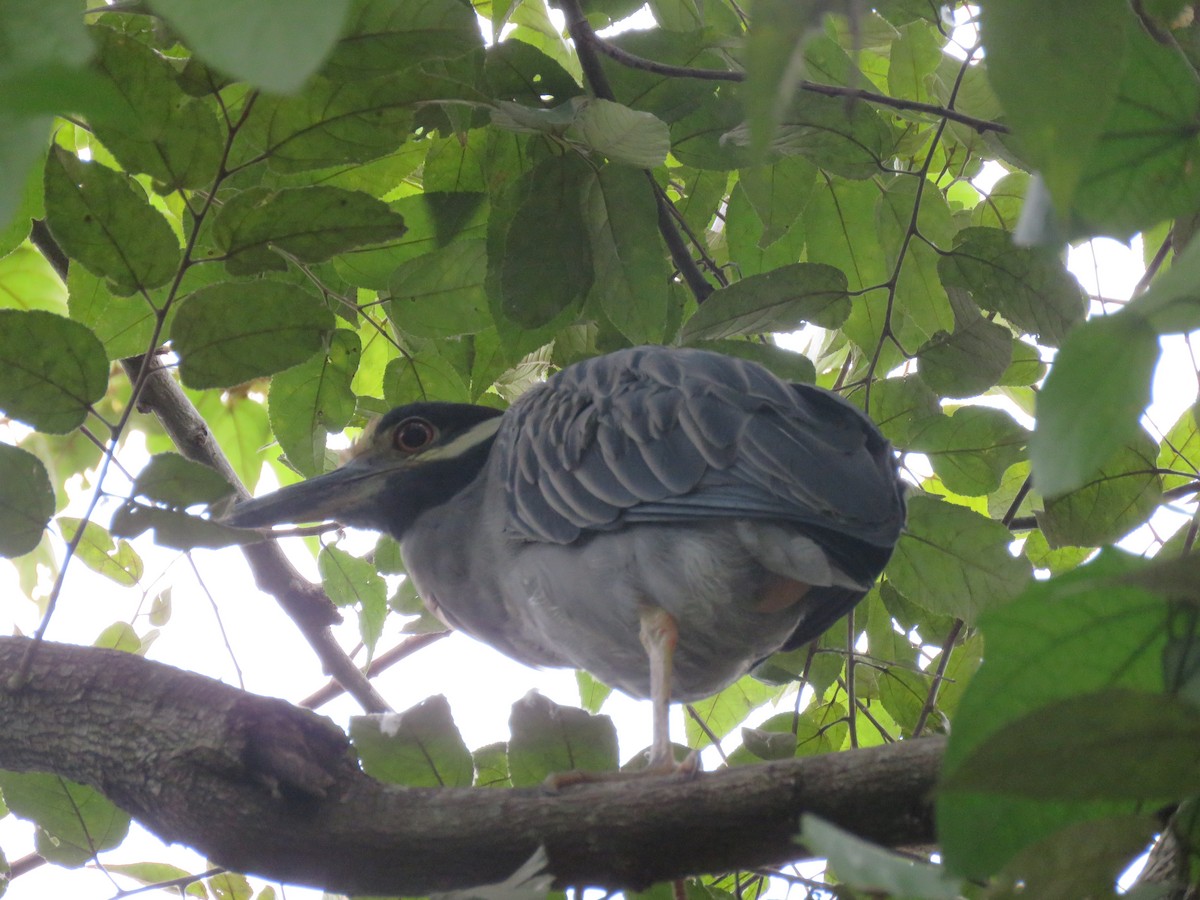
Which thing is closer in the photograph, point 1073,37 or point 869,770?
point 1073,37

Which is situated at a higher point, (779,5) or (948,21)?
(948,21)

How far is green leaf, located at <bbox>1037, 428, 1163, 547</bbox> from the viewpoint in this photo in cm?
220

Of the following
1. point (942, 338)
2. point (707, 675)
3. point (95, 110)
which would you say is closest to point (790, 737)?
point (707, 675)

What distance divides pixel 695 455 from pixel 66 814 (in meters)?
1.21

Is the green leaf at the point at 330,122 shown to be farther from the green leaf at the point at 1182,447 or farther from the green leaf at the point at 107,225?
the green leaf at the point at 1182,447

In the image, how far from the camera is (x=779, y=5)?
2.10ft

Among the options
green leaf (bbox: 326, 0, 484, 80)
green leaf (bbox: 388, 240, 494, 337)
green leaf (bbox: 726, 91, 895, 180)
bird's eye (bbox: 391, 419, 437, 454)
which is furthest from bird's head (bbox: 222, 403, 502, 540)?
green leaf (bbox: 326, 0, 484, 80)

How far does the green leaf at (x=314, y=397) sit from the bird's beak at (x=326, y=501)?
0.31ft

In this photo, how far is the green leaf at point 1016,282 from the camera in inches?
84.3

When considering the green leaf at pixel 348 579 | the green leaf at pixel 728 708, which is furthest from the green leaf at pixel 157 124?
the green leaf at pixel 728 708

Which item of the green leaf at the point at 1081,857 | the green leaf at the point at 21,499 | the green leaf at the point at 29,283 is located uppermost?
the green leaf at the point at 29,283

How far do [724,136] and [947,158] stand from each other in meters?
0.76

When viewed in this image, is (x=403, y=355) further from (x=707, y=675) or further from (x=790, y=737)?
(x=790, y=737)

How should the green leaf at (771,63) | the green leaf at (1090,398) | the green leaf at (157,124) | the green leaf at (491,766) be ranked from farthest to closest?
the green leaf at (491,766), the green leaf at (157,124), the green leaf at (1090,398), the green leaf at (771,63)
